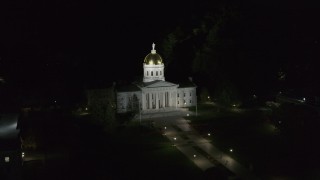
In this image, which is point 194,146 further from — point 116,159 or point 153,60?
point 153,60

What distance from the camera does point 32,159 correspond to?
117 feet

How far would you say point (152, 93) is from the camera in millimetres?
54312

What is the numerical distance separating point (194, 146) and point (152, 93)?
15615 millimetres

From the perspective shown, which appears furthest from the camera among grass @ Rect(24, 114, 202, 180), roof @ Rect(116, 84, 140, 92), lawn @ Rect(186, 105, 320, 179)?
roof @ Rect(116, 84, 140, 92)

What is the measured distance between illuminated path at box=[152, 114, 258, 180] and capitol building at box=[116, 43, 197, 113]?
3364 millimetres

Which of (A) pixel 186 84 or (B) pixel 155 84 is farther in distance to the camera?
(A) pixel 186 84

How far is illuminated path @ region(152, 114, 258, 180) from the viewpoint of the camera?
3406 cm

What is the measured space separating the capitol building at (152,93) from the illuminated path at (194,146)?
3364mm

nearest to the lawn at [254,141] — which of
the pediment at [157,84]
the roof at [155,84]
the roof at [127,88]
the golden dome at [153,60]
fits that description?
the pediment at [157,84]

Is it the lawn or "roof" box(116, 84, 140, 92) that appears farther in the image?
"roof" box(116, 84, 140, 92)

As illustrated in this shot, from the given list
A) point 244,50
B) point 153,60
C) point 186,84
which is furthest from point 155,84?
point 244,50

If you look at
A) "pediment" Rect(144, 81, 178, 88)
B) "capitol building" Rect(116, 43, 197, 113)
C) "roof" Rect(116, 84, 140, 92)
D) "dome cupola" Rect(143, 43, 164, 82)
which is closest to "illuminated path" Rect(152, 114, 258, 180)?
"capitol building" Rect(116, 43, 197, 113)

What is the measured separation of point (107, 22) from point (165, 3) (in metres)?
10.8

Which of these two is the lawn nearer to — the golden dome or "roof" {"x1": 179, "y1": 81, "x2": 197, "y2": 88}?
"roof" {"x1": 179, "y1": 81, "x2": 197, "y2": 88}
